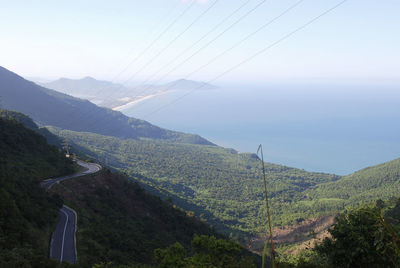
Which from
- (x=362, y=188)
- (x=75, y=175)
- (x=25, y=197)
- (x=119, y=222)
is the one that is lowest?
(x=119, y=222)

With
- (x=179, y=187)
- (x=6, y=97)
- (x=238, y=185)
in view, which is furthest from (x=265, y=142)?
→ (x=6, y=97)

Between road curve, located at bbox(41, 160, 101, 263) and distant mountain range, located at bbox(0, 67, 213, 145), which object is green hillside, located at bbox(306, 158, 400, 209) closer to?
road curve, located at bbox(41, 160, 101, 263)

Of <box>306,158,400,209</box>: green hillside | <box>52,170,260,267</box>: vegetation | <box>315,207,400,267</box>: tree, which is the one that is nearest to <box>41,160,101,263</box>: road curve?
<box>52,170,260,267</box>: vegetation

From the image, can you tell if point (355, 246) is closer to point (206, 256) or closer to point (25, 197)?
point (206, 256)

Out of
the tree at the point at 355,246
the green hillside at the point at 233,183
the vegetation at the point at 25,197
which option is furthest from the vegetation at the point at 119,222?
the green hillside at the point at 233,183

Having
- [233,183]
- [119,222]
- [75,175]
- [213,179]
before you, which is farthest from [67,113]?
[119,222]

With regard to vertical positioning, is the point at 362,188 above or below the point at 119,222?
above
